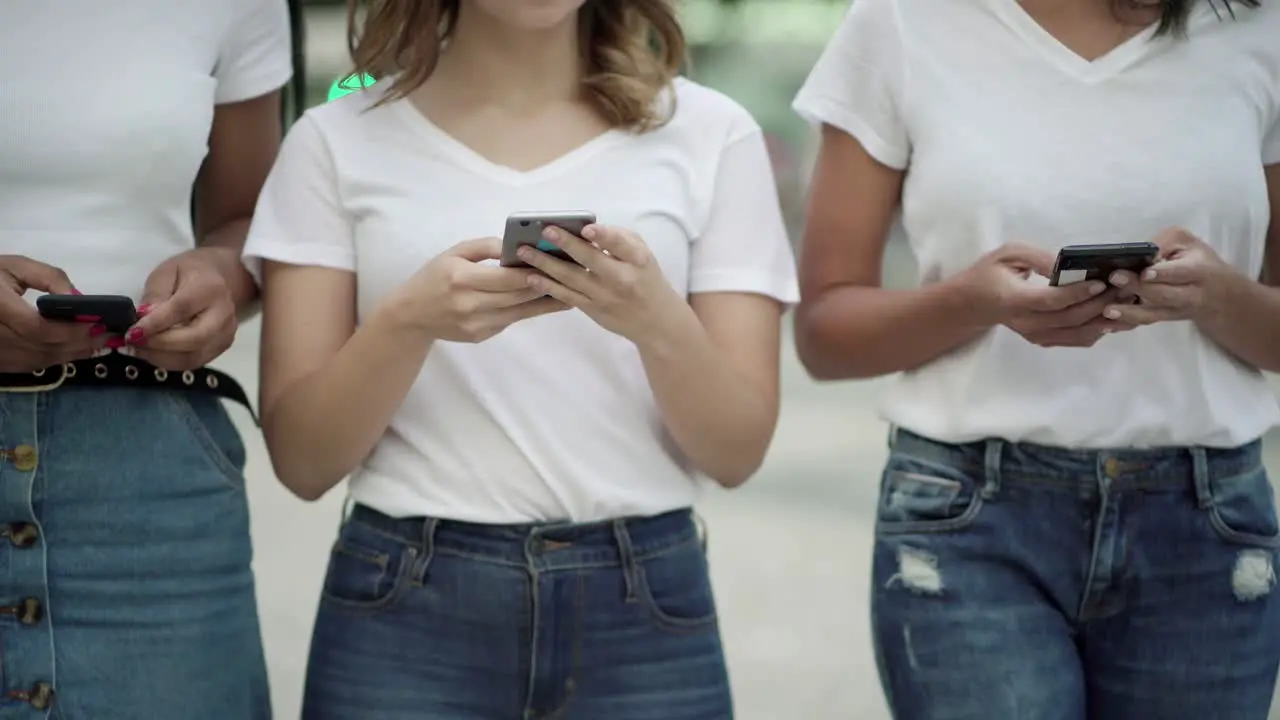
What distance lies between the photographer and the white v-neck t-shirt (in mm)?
1719

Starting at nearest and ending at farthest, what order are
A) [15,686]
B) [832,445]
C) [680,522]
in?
[15,686] → [680,522] → [832,445]

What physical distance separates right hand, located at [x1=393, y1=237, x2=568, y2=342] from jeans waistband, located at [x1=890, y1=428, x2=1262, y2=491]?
51 centimetres

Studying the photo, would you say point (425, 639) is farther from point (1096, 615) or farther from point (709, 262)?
point (1096, 615)

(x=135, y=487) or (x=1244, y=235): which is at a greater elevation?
(x=1244, y=235)

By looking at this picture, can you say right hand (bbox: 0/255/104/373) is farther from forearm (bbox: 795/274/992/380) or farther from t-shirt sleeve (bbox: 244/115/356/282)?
forearm (bbox: 795/274/992/380)

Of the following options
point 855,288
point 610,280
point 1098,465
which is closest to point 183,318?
point 610,280

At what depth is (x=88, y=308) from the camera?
5.14 ft

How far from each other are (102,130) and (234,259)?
212 mm

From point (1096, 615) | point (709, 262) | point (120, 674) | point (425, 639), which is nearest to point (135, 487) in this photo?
point (120, 674)

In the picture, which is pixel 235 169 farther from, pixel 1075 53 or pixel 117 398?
pixel 1075 53

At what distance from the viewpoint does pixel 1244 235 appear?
5.91 ft

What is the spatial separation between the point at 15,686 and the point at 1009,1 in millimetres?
1319

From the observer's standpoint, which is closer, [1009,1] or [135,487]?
[135,487]

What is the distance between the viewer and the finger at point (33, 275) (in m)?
1.61
